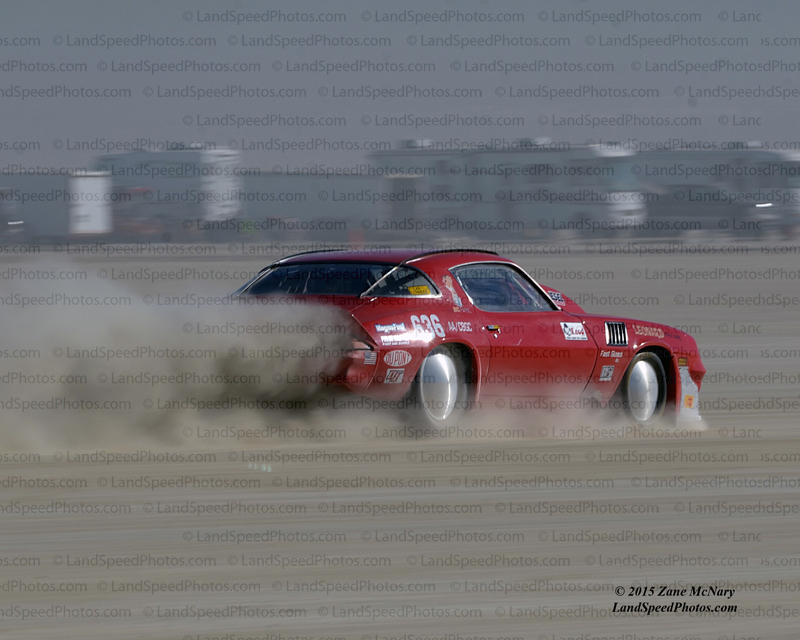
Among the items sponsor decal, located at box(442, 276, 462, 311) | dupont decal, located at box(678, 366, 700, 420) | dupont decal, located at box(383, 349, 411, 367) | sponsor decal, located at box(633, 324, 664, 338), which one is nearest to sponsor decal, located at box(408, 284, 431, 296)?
sponsor decal, located at box(442, 276, 462, 311)

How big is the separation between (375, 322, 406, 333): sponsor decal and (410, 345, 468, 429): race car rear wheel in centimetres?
27

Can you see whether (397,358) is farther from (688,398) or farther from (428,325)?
(688,398)

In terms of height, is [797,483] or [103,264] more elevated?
[797,483]

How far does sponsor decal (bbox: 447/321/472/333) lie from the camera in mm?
8181

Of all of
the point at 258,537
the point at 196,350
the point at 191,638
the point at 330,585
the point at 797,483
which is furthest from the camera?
the point at 196,350

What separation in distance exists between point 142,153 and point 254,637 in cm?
4455

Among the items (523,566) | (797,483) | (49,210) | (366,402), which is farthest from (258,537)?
(49,210)

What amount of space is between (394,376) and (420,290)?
2.32 ft

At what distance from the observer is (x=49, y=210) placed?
47.1 metres

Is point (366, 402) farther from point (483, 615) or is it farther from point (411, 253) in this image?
point (483, 615)

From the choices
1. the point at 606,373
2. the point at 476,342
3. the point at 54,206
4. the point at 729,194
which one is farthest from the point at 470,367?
the point at 54,206

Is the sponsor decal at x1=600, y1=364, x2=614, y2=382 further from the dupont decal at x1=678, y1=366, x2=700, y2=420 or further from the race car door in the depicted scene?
the dupont decal at x1=678, y1=366, x2=700, y2=420

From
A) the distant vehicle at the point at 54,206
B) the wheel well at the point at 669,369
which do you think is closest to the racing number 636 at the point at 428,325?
the wheel well at the point at 669,369

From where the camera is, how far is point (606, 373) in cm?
898
